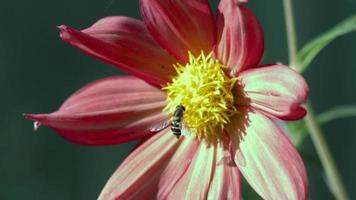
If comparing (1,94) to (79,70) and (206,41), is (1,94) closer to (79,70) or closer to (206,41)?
(79,70)

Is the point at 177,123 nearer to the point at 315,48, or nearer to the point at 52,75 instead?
the point at 315,48

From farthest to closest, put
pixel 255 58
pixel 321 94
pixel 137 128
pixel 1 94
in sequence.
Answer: pixel 321 94
pixel 1 94
pixel 137 128
pixel 255 58

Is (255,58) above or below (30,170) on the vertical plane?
above

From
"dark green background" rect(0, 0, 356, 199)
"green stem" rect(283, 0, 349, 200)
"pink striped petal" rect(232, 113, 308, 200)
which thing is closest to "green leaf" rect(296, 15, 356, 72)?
"green stem" rect(283, 0, 349, 200)

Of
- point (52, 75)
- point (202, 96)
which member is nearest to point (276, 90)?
point (202, 96)

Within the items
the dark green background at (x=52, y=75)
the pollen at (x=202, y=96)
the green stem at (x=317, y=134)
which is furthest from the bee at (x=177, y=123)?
the dark green background at (x=52, y=75)

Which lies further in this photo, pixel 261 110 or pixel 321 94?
pixel 321 94

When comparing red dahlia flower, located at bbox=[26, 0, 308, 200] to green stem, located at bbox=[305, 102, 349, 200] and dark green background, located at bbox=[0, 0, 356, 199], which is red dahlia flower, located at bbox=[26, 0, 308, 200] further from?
dark green background, located at bbox=[0, 0, 356, 199]

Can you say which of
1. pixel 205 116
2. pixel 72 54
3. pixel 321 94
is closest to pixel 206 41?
pixel 205 116
